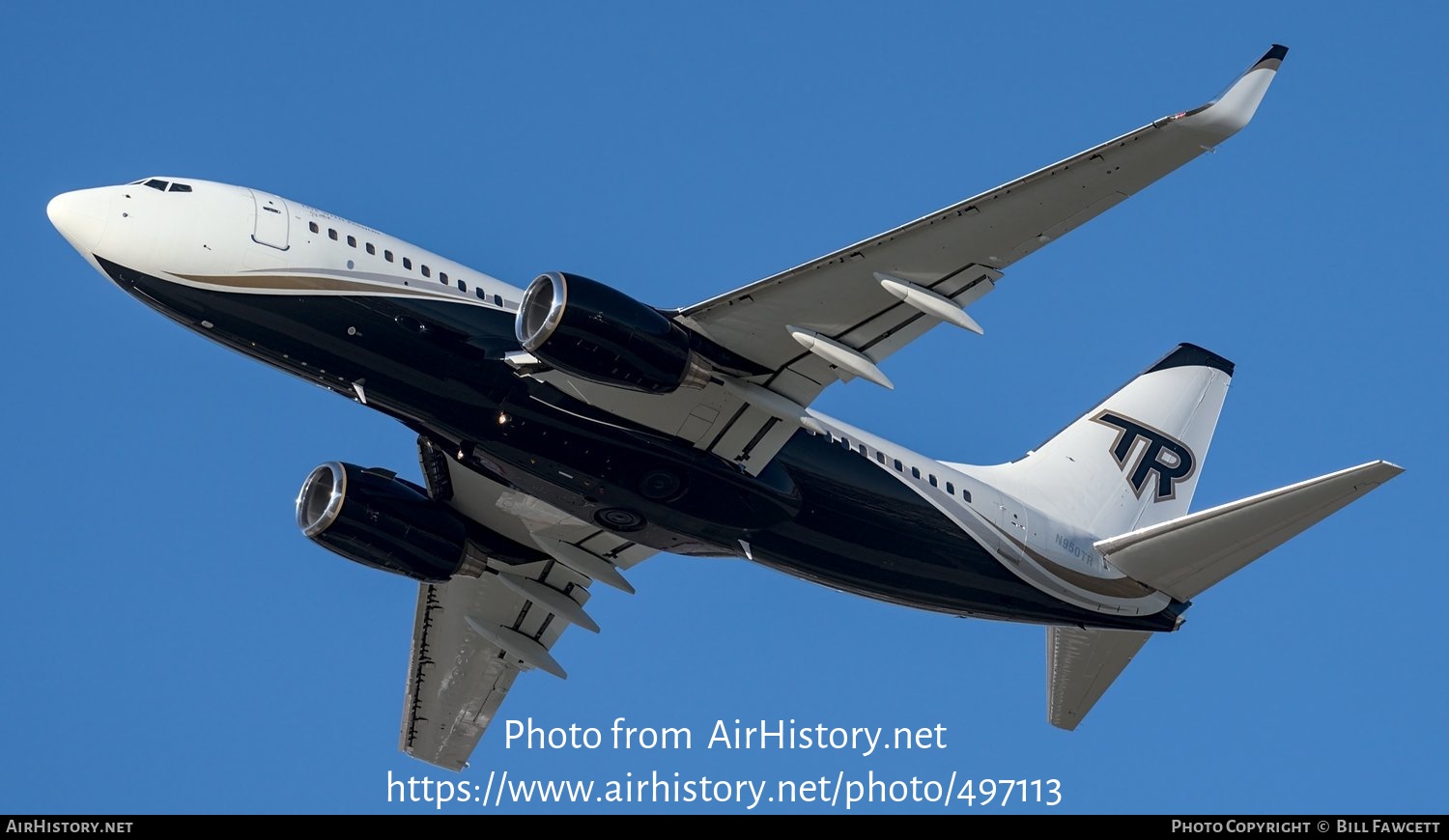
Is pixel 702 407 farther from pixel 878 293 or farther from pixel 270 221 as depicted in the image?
pixel 270 221

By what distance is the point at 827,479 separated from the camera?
1460 inches

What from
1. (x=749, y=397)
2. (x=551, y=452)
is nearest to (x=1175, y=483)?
(x=749, y=397)

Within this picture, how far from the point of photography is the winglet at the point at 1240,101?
28969 millimetres

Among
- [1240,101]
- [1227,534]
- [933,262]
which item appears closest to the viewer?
[1240,101]

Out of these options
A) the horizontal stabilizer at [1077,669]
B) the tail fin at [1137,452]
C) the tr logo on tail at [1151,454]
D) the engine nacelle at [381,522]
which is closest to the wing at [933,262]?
the tail fin at [1137,452]

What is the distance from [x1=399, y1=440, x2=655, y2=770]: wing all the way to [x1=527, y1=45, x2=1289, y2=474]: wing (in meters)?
8.96

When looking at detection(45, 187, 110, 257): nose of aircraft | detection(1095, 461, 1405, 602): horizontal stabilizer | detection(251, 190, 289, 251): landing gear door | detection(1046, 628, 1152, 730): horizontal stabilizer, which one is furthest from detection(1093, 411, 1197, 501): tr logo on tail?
detection(45, 187, 110, 257): nose of aircraft

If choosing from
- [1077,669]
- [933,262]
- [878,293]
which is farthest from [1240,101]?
[1077,669]

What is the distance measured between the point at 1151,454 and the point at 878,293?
15243mm

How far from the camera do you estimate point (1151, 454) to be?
45406mm

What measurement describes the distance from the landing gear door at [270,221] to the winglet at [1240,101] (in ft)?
56.9

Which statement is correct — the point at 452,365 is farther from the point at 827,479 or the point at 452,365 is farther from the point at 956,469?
the point at 956,469

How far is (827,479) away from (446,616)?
521 inches

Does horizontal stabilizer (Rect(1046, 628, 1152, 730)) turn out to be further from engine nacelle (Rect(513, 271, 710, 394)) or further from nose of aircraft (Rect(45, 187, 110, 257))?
nose of aircraft (Rect(45, 187, 110, 257))
